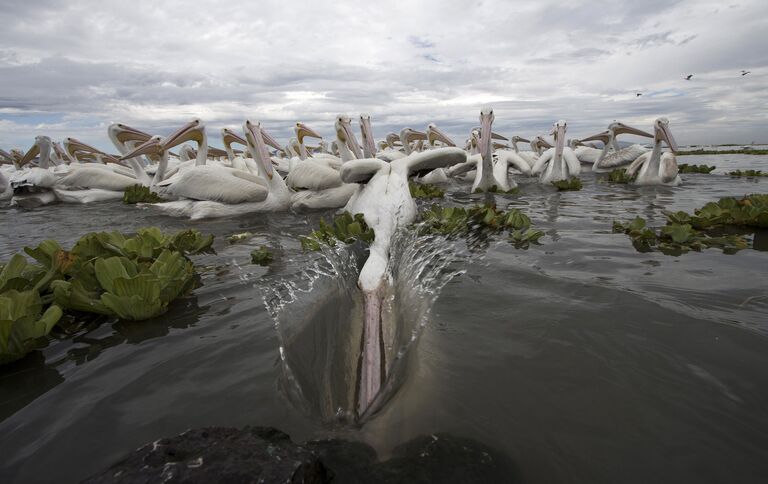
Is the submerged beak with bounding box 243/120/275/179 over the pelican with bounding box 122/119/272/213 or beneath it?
over

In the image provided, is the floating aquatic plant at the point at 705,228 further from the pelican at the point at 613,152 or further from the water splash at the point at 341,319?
the pelican at the point at 613,152

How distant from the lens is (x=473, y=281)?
3.30 m

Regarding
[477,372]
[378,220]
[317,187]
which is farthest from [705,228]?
[317,187]

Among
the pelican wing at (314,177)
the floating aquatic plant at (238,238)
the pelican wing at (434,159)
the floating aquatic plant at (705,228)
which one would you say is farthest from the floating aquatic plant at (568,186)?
the floating aquatic plant at (238,238)

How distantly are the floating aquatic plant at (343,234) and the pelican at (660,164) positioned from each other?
8.62 m

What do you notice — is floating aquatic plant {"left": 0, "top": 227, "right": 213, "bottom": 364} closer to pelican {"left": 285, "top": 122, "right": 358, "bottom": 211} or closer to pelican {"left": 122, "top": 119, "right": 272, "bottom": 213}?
pelican {"left": 122, "top": 119, "right": 272, "bottom": 213}

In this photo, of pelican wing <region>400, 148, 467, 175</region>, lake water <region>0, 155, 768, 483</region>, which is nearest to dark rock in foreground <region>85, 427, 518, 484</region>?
lake water <region>0, 155, 768, 483</region>

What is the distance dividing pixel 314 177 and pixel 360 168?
7.72 ft

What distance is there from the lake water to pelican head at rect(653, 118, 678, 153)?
7.68 m

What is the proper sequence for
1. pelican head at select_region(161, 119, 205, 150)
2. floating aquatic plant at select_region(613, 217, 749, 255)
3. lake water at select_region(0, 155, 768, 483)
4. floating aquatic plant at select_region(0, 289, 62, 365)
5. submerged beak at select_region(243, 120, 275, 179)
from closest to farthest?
lake water at select_region(0, 155, 768, 483)
floating aquatic plant at select_region(0, 289, 62, 365)
floating aquatic plant at select_region(613, 217, 749, 255)
submerged beak at select_region(243, 120, 275, 179)
pelican head at select_region(161, 119, 205, 150)

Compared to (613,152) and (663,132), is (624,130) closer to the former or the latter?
(613,152)

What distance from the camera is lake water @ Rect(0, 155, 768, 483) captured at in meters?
1.54

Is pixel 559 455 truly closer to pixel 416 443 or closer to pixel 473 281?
pixel 416 443

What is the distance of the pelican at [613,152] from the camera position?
13.1 meters
